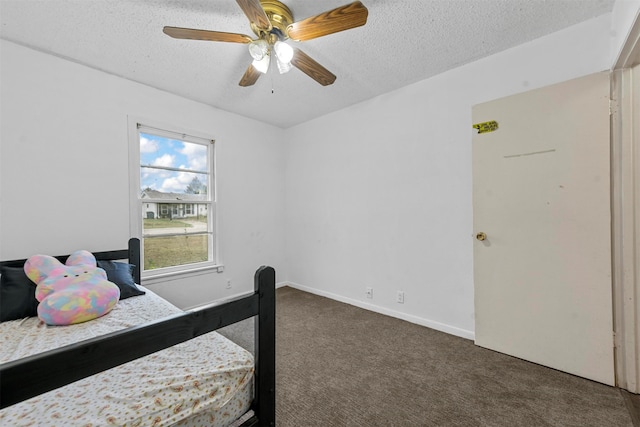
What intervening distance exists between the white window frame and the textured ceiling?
1.43 feet

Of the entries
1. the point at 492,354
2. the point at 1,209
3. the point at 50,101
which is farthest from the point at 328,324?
the point at 50,101

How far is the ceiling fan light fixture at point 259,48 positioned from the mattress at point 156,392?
5.60 ft

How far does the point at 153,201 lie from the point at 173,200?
20cm

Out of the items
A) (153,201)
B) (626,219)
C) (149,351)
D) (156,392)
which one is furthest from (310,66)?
(626,219)

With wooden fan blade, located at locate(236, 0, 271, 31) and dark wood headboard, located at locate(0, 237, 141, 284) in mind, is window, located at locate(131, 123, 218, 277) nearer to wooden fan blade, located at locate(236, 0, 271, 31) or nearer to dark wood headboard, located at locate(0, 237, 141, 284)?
dark wood headboard, located at locate(0, 237, 141, 284)

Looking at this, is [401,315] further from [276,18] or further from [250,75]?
[276,18]

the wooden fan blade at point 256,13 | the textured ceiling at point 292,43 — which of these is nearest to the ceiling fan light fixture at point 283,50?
the wooden fan blade at point 256,13

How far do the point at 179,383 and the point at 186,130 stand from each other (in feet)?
8.98

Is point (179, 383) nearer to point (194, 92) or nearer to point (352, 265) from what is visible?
point (352, 265)

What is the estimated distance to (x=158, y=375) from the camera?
1063 mm

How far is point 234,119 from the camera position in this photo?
345 centimetres

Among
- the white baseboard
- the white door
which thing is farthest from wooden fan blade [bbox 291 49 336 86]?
the white baseboard

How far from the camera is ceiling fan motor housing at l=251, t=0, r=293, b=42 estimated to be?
156cm

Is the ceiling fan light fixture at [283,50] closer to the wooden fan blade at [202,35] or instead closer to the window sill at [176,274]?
the wooden fan blade at [202,35]
